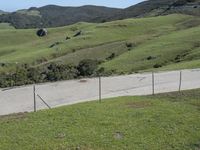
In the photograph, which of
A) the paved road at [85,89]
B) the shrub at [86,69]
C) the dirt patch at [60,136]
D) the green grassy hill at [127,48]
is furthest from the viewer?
the green grassy hill at [127,48]

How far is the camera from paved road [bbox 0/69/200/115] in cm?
2820

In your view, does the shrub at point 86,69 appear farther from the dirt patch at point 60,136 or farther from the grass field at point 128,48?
the dirt patch at point 60,136

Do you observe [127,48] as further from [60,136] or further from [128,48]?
[60,136]

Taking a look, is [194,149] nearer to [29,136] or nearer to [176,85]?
[29,136]

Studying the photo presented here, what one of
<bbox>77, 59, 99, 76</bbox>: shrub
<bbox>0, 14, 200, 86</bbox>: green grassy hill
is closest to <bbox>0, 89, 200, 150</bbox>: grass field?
<bbox>0, 14, 200, 86</bbox>: green grassy hill

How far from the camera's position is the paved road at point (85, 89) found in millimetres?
28200

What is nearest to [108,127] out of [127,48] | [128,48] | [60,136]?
[60,136]

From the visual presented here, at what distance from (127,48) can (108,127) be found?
188ft

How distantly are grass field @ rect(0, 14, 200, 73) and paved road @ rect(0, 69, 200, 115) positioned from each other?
339 inches

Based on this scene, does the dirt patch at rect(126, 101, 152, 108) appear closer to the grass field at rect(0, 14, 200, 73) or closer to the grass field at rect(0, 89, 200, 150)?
the grass field at rect(0, 89, 200, 150)

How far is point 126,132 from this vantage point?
21.4 metres

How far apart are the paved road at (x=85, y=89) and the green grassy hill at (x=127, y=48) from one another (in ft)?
28.0

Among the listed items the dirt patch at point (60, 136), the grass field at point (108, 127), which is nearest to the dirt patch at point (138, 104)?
the grass field at point (108, 127)

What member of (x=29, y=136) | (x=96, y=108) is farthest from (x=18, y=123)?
(x=96, y=108)
